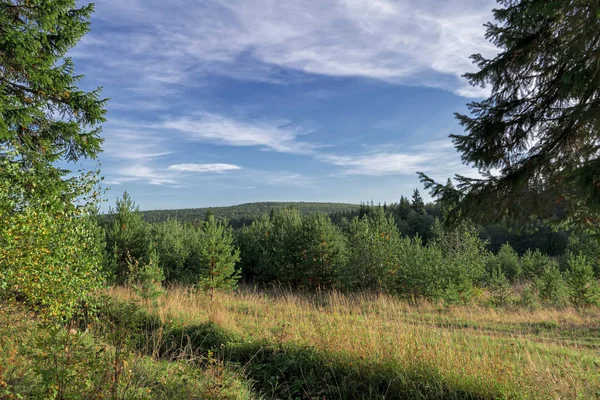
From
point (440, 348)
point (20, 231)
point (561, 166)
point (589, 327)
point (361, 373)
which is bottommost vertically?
point (589, 327)

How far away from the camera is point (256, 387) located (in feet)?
18.8

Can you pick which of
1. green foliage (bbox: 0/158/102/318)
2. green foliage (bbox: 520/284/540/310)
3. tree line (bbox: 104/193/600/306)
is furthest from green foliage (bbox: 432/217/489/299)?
green foliage (bbox: 0/158/102/318)

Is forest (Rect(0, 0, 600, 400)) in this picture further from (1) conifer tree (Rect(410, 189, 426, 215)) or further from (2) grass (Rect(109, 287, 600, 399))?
(1) conifer tree (Rect(410, 189, 426, 215))

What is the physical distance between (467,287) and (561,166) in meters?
10.4

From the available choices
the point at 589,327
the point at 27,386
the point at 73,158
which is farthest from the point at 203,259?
the point at 589,327

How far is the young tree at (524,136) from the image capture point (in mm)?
5945

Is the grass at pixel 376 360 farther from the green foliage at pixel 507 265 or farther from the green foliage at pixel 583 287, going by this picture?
the green foliage at pixel 507 265

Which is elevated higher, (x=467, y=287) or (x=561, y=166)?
(x=561, y=166)

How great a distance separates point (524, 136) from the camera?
6.38 meters

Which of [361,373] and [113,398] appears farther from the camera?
[361,373]

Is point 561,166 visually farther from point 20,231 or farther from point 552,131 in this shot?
point 20,231

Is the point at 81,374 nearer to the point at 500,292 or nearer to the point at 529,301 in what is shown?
the point at 500,292

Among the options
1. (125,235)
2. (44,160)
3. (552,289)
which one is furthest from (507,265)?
(44,160)

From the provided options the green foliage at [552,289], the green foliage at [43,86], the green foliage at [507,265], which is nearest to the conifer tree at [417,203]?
the green foliage at [507,265]
